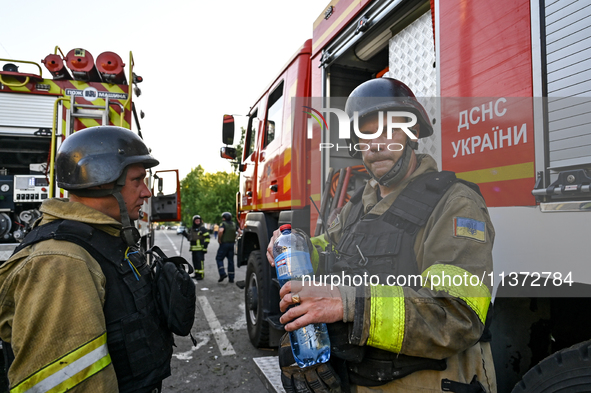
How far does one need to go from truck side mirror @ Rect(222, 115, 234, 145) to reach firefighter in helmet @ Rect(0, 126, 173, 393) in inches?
126

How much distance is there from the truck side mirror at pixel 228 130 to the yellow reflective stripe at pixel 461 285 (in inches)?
167

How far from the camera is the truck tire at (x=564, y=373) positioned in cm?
125

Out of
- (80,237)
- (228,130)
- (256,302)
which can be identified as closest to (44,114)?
(228,130)

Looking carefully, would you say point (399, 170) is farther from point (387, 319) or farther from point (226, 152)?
point (226, 152)

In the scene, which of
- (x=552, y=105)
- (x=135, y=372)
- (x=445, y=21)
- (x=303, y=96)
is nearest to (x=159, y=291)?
(x=135, y=372)

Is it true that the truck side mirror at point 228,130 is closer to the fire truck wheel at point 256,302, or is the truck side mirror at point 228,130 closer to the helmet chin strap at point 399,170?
the fire truck wheel at point 256,302

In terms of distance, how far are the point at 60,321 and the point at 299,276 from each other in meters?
0.81

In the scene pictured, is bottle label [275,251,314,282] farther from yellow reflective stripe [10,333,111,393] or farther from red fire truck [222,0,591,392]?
red fire truck [222,0,591,392]

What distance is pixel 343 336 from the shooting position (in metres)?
1.23

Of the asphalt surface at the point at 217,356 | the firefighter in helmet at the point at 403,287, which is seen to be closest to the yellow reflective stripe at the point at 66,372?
the firefighter in helmet at the point at 403,287

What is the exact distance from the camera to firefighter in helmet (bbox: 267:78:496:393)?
1.12m

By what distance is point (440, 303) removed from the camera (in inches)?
44.6

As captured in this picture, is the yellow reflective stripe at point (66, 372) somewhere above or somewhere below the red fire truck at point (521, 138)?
below

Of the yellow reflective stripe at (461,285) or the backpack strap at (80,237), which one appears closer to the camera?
the yellow reflective stripe at (461,285)
